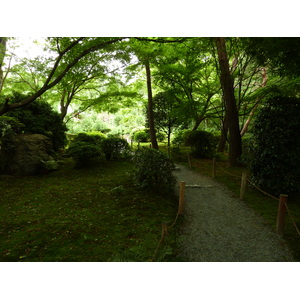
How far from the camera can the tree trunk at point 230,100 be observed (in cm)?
827

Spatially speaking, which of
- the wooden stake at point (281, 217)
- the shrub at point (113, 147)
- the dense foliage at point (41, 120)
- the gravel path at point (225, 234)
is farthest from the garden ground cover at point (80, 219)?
the dense foliage at point (41, 120)

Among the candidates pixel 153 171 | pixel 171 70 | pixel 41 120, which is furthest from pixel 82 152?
pixel 171 70

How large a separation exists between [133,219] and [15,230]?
2.54 metres

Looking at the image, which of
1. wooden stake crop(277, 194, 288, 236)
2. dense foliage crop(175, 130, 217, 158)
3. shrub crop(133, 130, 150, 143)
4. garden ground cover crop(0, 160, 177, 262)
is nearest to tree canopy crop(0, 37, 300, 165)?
dense foliage crop(175, 130, 217, 158)

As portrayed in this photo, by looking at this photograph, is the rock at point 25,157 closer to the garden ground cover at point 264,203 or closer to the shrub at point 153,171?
the shrub at point 153,171

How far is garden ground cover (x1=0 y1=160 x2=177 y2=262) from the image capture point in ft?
11.3

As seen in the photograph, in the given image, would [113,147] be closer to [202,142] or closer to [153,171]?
[153,171]

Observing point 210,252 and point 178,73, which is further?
point 178,73

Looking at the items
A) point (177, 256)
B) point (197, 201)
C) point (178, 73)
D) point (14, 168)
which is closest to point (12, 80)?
point (14, 168)

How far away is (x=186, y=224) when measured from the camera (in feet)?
15.4

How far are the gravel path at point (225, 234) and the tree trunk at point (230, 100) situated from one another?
3142mm
